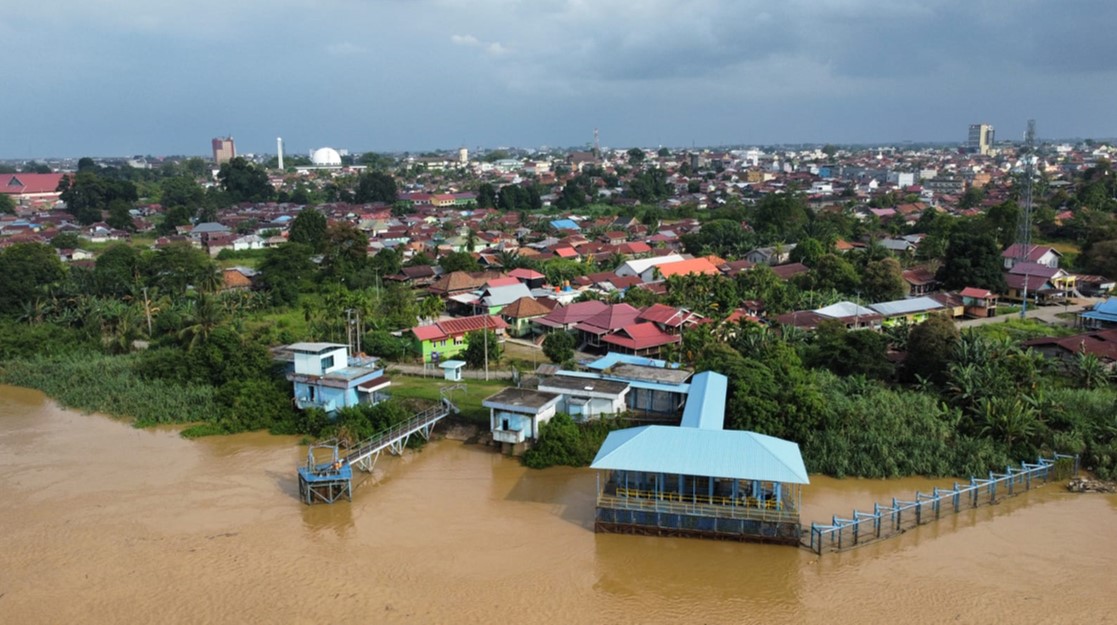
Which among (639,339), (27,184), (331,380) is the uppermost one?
(27,184)

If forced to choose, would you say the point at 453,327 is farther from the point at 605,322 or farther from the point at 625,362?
the point at 625,362

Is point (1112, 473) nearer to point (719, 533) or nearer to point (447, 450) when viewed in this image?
point (719, 533)

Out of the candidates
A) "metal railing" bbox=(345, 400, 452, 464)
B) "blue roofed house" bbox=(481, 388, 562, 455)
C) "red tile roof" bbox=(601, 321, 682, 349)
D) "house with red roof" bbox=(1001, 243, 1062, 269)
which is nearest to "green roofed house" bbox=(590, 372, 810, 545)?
"blue roofed house" bbox=(481, 388, 562, 455)

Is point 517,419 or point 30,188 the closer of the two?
point 517,419

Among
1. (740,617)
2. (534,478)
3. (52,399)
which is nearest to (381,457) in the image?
(534,478)

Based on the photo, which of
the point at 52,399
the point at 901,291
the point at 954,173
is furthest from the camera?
the point at 954,173

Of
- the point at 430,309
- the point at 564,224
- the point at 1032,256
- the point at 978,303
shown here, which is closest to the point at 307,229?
the point at 564,224

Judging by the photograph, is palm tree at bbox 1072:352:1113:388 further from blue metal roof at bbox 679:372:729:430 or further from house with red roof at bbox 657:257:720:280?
house with red roof at bbox 657:257:720:280
